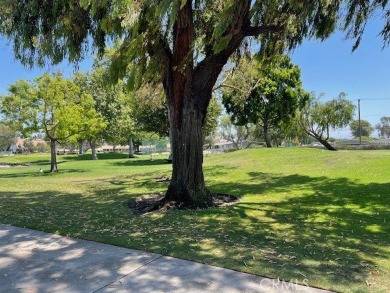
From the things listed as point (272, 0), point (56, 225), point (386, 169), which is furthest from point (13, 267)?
point (386, 169)

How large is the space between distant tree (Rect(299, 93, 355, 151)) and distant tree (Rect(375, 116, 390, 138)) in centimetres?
7204

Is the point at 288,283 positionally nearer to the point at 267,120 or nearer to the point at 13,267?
the point at 13,267

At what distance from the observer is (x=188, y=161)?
7340mm

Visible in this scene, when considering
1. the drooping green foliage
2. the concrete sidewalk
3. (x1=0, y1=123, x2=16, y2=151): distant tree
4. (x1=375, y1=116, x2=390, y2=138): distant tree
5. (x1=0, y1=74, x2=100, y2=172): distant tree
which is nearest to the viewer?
the concrete sidewalk

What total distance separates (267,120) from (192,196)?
56.4ft

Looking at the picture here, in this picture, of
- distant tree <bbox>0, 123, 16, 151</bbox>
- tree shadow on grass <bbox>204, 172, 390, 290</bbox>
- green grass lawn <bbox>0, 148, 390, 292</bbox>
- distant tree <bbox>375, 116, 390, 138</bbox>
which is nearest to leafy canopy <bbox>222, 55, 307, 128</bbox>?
green grass lawn <bbox>0, 148, 390, 292</bbox>

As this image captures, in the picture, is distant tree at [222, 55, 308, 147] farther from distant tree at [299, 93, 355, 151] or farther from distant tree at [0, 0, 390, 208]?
distant tree at [0, 0, 390, 208]

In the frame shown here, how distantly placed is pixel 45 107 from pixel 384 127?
96.7m

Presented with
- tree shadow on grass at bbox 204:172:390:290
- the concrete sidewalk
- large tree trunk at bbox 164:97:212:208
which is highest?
large tree trunk at bbox 164:97:212:208

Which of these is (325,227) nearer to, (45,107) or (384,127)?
(45,107)

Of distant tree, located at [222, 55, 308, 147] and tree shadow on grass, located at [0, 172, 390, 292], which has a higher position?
distant tree, located at [222, 55, 308, 147]

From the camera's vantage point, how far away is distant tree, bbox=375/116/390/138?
9136cm

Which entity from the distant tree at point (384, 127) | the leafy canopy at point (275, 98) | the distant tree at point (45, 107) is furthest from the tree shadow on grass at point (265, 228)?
the distant tree at point (384, 127)

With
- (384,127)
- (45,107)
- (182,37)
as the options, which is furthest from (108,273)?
(384,127)
